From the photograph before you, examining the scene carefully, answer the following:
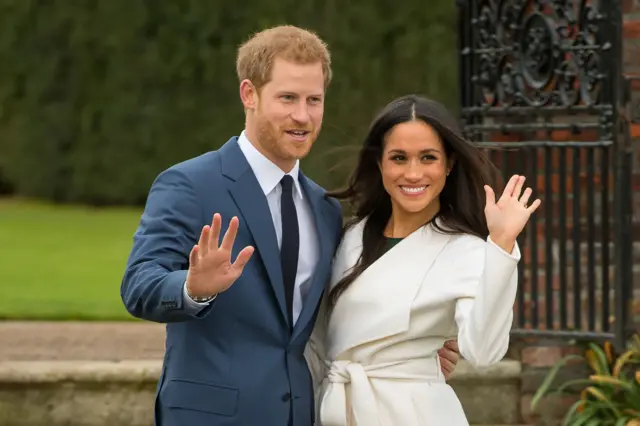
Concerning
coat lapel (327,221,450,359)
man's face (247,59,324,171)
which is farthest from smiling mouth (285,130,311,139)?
coat lapel (327,221,450,359)

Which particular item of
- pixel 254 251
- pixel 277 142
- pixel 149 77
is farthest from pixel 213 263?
pixel 149 77

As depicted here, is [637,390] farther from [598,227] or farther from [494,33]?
[494,33]

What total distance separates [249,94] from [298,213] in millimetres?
336

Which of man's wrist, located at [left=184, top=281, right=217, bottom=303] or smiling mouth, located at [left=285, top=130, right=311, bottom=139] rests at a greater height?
smiling mouth, located at [left=285, top=130, right=311, bottom=139]

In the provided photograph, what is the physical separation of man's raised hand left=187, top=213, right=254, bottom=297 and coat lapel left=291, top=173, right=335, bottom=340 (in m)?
0.39

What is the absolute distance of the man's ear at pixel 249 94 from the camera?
3.43 meters

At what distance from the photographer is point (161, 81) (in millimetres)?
11234

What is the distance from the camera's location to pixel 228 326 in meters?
3.34

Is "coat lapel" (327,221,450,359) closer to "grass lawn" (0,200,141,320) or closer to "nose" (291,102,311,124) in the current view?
"nose" (291,102,311,124)

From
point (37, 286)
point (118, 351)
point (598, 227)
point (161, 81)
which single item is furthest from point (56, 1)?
point (598, 227)

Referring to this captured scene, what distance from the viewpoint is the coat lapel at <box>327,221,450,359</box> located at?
11.4 ft

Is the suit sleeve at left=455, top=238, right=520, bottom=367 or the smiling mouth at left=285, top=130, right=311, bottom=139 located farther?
the smiling mouth at left=285, top=130, right=311, bottom=139

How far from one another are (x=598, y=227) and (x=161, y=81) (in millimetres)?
6244

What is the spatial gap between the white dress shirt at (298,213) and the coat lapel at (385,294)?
13 centimetres
